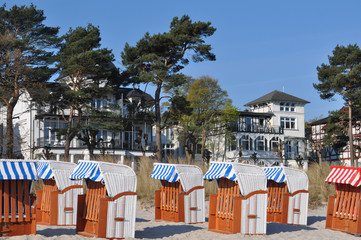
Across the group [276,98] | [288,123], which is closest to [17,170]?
[276,98]

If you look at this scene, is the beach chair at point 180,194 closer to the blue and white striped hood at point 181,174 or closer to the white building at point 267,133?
the blue and white striped hood at point 181,174

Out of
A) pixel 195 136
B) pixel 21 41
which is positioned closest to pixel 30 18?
pixel 21 41

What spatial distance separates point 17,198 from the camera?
1137cm

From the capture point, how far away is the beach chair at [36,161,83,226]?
14227mm

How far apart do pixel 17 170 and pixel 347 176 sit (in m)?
8.49

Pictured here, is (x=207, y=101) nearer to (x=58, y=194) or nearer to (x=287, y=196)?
(x=287, y=196)

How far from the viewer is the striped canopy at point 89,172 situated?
38.5 feet

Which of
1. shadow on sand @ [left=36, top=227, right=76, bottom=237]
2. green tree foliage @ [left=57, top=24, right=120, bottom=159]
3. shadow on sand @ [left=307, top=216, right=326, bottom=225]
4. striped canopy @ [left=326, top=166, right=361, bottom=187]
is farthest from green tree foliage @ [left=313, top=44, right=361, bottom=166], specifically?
shadow on sand @ [left=36, top=227, right=76, bottom=237]

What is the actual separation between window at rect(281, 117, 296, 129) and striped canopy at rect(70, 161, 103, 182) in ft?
167

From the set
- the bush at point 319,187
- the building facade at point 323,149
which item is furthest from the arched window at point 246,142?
the bush at point 319,187

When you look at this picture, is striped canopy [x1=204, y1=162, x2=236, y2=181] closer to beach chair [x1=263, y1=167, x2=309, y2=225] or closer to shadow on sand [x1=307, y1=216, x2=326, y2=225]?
beach chair [x1=263, y1=167, x2=309, y2=225]

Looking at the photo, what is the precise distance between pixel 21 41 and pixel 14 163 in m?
23.9

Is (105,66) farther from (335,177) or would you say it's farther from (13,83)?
(335,177)

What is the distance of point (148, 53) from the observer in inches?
1484
